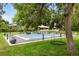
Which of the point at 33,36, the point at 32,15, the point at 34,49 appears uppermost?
the point at 32,15

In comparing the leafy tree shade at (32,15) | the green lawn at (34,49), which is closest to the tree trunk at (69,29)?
the green lawn at (34,49)

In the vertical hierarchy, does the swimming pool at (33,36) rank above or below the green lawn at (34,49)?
above

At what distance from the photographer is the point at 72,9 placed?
3.97 meters

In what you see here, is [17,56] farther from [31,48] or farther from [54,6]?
[54,6]

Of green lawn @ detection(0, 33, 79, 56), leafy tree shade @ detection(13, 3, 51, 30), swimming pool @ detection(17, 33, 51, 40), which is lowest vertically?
green lawn @ detection(0, 33, 79, 56)

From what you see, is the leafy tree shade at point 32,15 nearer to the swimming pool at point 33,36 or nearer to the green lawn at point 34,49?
the swimming pool at point 33,36

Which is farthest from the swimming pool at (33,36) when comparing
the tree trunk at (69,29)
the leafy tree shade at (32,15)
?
the tree trunk at (69,29)

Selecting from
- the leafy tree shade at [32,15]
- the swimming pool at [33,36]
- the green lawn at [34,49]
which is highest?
the leafy tree shade at [32,15]

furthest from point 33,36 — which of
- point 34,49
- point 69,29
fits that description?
point 69,29

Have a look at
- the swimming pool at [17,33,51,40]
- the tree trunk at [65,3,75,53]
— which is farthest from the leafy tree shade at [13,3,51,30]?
the tree trunk at [65,3,75,53]

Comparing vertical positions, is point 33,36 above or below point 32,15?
below

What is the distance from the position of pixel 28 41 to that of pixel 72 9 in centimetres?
68

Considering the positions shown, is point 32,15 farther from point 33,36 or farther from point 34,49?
point 34,49

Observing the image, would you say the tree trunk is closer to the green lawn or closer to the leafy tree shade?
the green lawn
